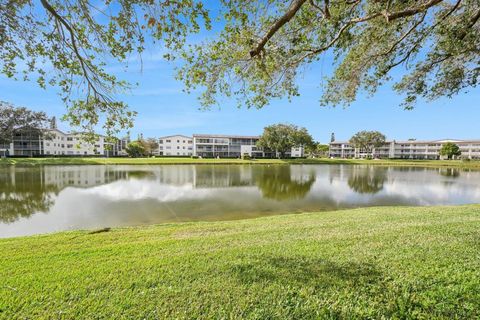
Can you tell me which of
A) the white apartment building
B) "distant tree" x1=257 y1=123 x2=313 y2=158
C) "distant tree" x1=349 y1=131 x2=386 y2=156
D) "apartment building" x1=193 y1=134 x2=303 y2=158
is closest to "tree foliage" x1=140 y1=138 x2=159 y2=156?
the white apartment building

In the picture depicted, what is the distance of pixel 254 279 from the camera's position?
3234 mm

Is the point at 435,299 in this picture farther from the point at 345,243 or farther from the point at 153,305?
the point at 153,305

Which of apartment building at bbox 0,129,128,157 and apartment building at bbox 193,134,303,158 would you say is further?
apartment building at bbox 193,134,303,158

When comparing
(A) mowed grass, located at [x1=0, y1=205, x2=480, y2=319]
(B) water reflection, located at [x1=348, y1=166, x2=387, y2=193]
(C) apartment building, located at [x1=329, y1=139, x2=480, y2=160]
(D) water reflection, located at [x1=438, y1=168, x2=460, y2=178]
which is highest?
(C) apartment building, located at [x1=329, y1=139, x2=480, y2=160]

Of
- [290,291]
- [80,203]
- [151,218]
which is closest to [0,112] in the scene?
[80,203]

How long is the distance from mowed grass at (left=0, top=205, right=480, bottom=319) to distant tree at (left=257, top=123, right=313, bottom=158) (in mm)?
60654

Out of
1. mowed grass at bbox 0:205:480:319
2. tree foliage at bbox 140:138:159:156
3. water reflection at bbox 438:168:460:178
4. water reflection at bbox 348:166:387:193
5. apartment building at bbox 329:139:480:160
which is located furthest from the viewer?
tree foliage at bbox 140:138:159:156

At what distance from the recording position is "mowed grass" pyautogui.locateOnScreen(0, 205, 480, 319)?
2.61 meters

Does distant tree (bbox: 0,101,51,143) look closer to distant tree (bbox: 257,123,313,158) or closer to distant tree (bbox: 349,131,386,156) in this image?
distant tree (bbox: 257,123,313,158)

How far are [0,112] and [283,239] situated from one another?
64.7 metres

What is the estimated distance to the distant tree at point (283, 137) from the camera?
65.1 meters

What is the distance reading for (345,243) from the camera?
479 cm

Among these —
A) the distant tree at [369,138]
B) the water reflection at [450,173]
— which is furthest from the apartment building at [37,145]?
the distant tree at [369,138]

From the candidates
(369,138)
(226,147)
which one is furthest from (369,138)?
(226,147)
